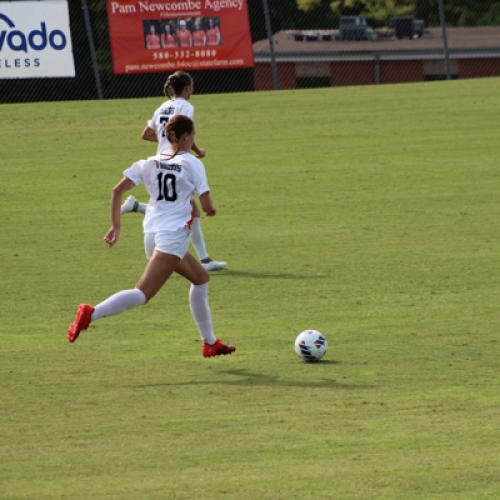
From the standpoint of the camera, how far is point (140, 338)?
505 inches

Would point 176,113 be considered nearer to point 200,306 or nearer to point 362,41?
point 200,306

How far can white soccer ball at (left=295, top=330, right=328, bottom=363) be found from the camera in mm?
11609

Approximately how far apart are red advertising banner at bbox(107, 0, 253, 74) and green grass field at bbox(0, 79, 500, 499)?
2980 mm

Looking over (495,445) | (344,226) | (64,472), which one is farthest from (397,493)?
(344,226)

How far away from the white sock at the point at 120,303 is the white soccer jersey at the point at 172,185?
0.57 meters

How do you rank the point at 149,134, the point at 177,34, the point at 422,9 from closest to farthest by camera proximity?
the point at 149,134, the point at 177,34, the point at 422,9

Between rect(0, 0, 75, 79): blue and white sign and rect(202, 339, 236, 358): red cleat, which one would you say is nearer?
rect(202, 339, 236, 358): red cleat

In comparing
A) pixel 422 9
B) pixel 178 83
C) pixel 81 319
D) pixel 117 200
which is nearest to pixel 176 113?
pixel 178 83

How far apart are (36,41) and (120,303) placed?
19474 millimetres

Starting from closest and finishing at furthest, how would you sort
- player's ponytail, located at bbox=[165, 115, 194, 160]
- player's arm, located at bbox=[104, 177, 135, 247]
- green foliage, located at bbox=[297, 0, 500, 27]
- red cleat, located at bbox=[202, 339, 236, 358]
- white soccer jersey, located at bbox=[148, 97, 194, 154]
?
player's ponytail, located at bbox=[165, 115, 194, 160] < player's arm, located at bbox=[104, 177, 135, 247] < red cleat, located at bbox=[202, 339, 236, 358] < white soccer jersey, located at bbox=[148, 97, 194, 154] < green foliage, located at bbox=[297, 0, 500, 27]

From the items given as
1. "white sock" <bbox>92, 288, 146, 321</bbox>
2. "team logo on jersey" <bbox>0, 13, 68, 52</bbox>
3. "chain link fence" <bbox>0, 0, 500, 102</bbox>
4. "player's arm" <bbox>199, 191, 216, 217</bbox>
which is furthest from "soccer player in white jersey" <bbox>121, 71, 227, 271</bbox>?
"chain link fence" <bbox>0, 0, 500, 102</bbox>

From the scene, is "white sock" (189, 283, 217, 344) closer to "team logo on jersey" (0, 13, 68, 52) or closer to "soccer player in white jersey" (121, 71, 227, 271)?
"soccer player in white jersey" (121, 71, 227, 271)

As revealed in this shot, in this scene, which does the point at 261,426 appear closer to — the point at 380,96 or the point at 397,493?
the point at 397,493

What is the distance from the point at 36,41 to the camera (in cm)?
2964
